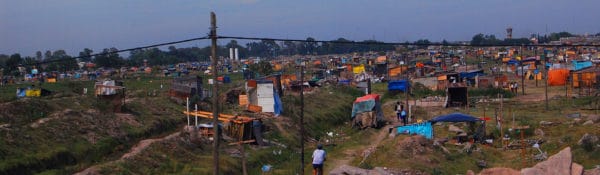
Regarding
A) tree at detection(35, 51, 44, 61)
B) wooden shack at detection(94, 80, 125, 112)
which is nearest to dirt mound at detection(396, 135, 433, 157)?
wooden shack at detection(94, 80, 125, 112)

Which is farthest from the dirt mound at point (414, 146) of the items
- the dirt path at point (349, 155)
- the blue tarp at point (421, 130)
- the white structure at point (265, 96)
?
the white structure at point (265, 96)

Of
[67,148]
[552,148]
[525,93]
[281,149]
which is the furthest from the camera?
[525,93]

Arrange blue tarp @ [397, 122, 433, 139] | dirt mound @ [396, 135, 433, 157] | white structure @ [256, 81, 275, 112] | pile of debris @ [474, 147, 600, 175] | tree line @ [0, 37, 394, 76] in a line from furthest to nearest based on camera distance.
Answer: tree line @ [0, 37, 394, 76] → white structure @ [256, 81, 275, 112] → blue tarp @ [397, 122, 433, 139] → dirt mound @ [396, 135, 433, 157] → pile of debris @ [474, 147, 600, 175]

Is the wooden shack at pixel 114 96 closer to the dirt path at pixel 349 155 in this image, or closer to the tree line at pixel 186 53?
the dirt path at pixel 349 155

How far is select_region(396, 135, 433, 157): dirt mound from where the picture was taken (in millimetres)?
18922

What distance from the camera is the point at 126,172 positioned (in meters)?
16.3

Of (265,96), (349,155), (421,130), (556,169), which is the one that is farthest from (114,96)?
(556,169)

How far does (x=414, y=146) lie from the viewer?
19.3 m

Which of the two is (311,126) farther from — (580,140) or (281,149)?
(580,140)

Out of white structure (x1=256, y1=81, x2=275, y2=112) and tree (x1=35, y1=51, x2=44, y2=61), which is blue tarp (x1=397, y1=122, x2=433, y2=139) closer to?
white structure (x1=256, y1=81, x2=275, y2=112)

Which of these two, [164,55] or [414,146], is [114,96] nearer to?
[414,146]

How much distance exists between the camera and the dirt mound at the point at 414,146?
18.9 metres

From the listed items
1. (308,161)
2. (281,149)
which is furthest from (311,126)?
(308,161)

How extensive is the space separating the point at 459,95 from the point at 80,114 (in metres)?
19.9
